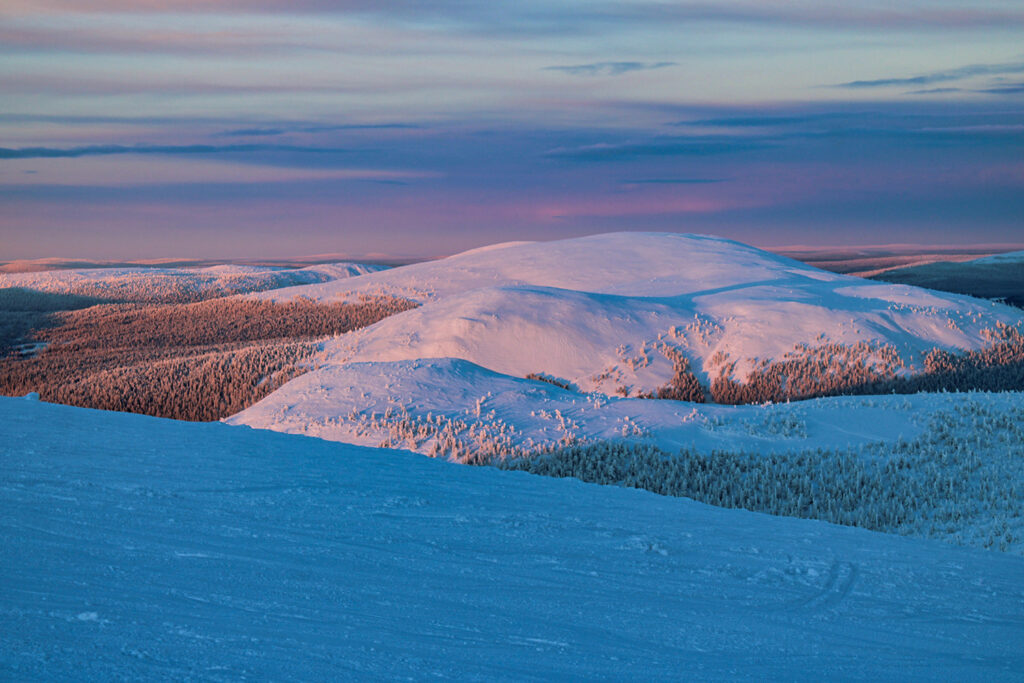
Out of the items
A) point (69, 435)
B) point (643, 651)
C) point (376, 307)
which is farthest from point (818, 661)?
point (376, 307)

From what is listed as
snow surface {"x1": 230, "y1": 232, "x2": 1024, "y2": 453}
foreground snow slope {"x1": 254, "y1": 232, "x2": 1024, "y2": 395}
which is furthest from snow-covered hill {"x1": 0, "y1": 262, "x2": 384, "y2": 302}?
foreground snow slope {"x1": 254, "y1": 232, "x2": 1024, "y2": 395}

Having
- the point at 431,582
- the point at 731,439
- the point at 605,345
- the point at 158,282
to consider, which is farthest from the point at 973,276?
the point at 431,582

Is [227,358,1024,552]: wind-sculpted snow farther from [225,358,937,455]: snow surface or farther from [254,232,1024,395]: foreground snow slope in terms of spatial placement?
[254,232,1024,395]: foreground snow slope

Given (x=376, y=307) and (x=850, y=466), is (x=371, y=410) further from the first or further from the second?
(x=376, y=307)

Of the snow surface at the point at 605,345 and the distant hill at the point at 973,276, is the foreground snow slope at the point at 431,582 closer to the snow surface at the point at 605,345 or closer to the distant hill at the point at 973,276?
the snow surface at the point at 605,345

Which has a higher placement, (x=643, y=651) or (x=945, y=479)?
(x=643, y=651)
